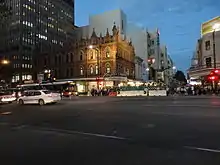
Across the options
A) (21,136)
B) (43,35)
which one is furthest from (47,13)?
(21,136)

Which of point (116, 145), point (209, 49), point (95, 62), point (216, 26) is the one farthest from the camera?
point (95, 62)

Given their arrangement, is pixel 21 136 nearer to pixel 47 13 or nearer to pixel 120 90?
pixel 120 90

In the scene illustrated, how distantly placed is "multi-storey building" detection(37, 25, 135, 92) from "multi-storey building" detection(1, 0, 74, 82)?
342 inches

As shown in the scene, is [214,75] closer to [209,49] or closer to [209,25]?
[209,49]

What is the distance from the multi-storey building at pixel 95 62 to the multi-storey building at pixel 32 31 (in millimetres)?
8682

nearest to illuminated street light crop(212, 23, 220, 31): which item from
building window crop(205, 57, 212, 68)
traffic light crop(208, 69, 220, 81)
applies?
building window crop(205, 57, 212, 68)

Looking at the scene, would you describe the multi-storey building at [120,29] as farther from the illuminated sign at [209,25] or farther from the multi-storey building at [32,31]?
the illuminated sign at [209,25]

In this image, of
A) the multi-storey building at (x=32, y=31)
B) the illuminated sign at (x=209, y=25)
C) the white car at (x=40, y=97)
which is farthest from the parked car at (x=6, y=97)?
the multi-storey building at (x=32, y=31)

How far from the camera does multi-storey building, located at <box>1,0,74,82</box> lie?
317ft

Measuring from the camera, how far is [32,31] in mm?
114438

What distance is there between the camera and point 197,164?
20.4 feet

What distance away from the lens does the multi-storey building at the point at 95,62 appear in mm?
73375

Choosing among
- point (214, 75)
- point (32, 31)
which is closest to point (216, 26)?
point (214, 75)

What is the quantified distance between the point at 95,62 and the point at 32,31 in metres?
49.5
